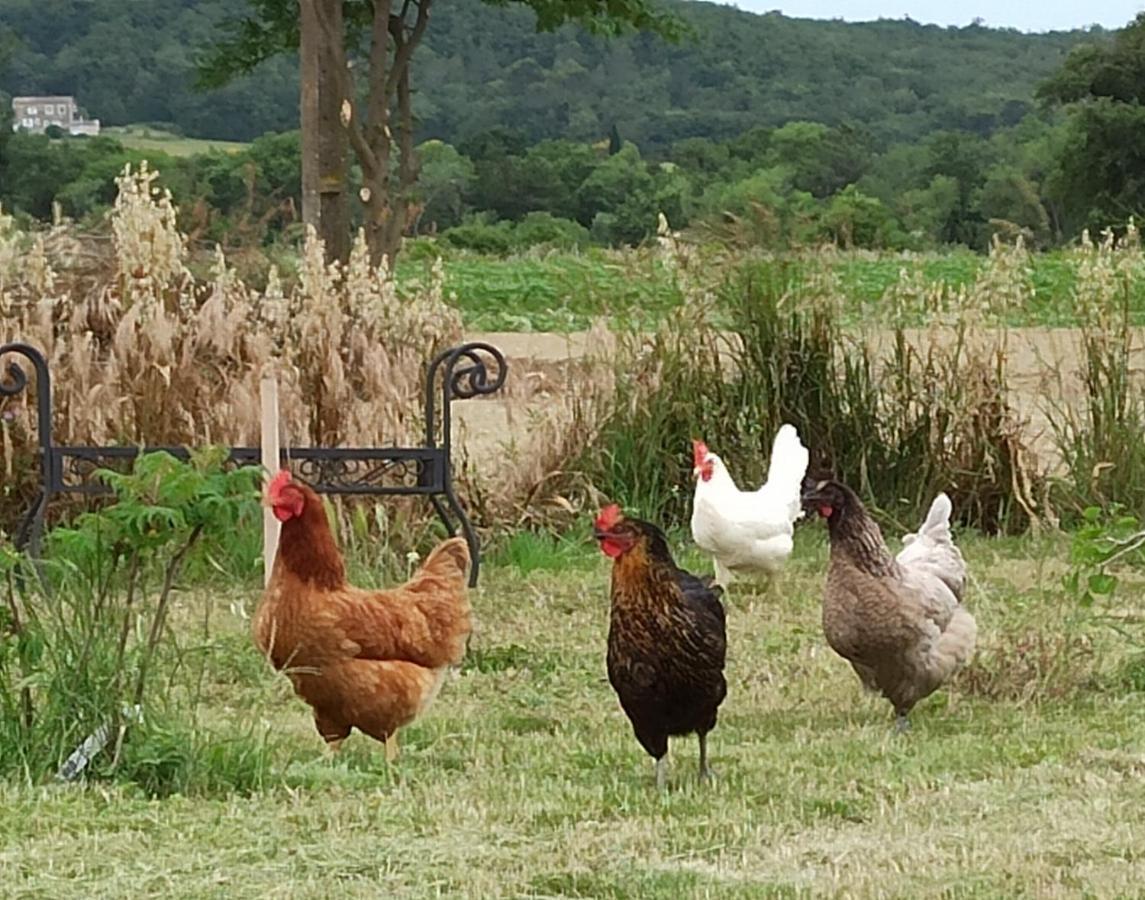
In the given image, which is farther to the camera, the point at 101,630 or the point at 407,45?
the point at 407,45

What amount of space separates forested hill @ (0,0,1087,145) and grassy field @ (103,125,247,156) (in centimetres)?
59

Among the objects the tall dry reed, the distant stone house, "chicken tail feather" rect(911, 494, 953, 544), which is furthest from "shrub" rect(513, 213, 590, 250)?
"chicken tail feather" rect(911, 494, 953, 544)

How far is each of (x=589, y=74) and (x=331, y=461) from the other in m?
51.3

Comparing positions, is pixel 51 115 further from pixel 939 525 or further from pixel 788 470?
pixel 939 525

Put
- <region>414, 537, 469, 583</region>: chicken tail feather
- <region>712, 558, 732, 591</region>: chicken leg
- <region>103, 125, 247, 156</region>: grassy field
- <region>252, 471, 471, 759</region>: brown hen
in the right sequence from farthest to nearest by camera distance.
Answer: <region>103, 125, 247, 156</region>: grassy field
<region>712, 558, 732, 591</region>: chicken leg
<region>414, 537, 469, 583</region>: chicken tail feather
<region>252, 471, 471, 759</region>: brown hen

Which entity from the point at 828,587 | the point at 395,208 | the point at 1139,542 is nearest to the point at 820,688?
the point at 828,587

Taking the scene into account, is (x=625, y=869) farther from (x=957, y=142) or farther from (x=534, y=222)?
(x=957, y=142)

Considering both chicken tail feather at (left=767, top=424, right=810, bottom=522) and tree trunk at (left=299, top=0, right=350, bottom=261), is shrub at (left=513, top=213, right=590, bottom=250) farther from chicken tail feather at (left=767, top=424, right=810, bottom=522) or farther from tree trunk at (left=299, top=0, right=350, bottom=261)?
chicken tail feather at (left=767, top=424, right=810, bottom=522)

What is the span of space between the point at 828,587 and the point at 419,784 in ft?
5.61

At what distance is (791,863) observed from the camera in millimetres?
4473

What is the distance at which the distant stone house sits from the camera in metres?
41.1

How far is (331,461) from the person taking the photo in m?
9.00

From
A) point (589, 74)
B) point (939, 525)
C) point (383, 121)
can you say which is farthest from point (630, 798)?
point (589, 74)

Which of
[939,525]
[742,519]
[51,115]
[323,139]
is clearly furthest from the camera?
[51,115]
